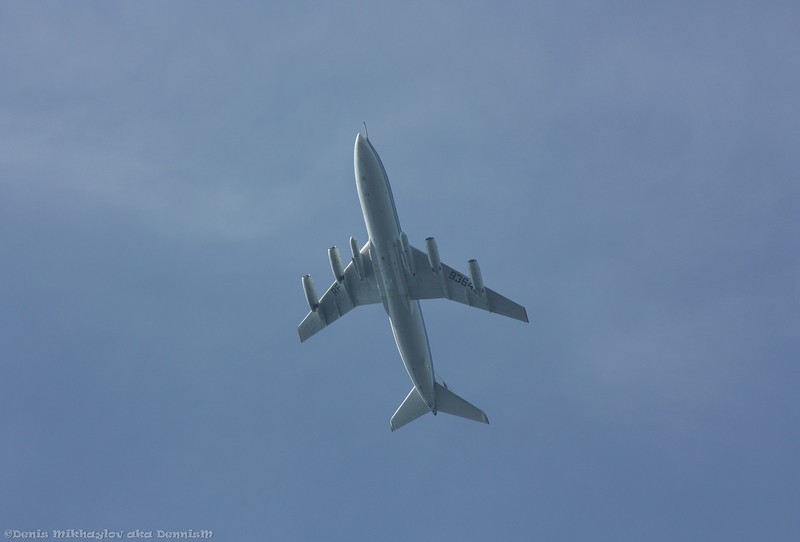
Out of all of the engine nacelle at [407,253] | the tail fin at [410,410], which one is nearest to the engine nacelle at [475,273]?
the engine nacelle at [407,253]

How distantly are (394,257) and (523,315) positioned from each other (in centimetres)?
1215

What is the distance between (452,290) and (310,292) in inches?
477

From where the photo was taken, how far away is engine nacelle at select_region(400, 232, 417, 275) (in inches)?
2813

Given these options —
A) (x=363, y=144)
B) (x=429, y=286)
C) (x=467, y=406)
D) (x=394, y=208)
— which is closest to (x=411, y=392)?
(x=467, y=406)

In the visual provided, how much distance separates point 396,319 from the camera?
244 ft

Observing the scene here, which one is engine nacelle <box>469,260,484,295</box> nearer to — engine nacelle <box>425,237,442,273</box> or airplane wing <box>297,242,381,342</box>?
engine nacelle <box>425,237,442,273</box>

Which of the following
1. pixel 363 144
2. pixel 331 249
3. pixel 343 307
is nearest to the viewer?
pixel 363 144

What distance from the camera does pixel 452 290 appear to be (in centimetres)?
7662

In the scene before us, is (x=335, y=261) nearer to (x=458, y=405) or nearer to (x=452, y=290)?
(x=452, y=290)

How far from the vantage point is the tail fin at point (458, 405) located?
7881cm

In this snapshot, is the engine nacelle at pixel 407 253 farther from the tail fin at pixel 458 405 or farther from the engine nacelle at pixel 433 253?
the tail fin at pixel 458 405

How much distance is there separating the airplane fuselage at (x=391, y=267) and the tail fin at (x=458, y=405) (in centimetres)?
93

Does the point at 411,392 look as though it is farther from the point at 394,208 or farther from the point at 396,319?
the point at 394,208

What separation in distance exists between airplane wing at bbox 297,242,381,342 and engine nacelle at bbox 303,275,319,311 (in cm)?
110
